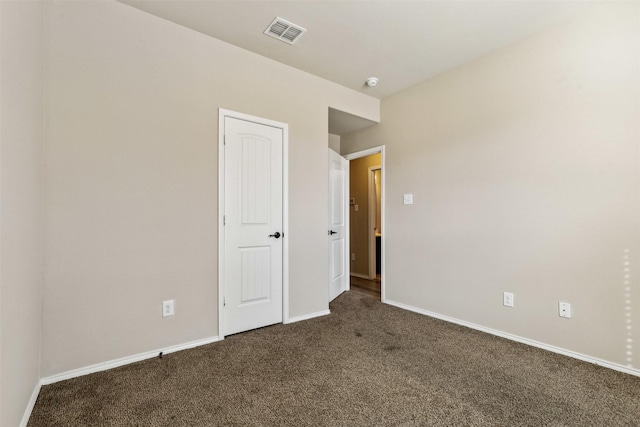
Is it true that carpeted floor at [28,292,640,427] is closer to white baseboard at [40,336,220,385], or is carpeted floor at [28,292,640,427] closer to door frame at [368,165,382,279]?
white baseboard at [40,336,220,385]

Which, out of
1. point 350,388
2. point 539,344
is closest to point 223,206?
point 350,388

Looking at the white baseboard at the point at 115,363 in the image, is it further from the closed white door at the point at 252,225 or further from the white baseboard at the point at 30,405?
the closed white door at the point at 252,225

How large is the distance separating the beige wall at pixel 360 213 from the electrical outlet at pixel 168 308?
3586 millimetres

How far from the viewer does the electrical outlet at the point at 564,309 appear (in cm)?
236

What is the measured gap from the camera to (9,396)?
51.4 inches

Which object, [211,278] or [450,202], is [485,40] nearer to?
[450,202]

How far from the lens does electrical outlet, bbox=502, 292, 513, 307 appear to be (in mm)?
2695

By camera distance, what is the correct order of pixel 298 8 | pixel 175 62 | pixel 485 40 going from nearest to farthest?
pixel 298 8 → pixel 175 62 → pixel 485 40

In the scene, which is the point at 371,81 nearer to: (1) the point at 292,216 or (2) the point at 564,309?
(1) the point at 292,216

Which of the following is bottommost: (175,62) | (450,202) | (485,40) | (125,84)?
(450,202)

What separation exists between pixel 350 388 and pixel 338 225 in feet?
8.60

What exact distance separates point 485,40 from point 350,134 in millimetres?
2133

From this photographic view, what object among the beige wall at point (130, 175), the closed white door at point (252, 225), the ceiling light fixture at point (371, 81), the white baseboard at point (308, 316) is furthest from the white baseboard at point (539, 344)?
the ceiling light fixture at point (371, 81)

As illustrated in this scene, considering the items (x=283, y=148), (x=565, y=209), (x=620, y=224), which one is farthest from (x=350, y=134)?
(x=620, y=224)
